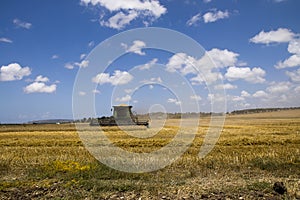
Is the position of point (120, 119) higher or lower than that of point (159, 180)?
higher

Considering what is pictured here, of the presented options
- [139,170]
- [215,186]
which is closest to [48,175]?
[139,170]

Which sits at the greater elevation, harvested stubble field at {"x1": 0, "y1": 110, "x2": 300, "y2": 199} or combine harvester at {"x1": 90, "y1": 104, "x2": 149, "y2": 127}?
combine harvester at {"x1": 90, "y1": 104, "x2": 149, "y2": 127}

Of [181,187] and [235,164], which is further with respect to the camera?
[235,164]

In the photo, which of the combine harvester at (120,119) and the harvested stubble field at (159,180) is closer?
the harvested stubble field at (159,180)

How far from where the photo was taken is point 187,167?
12969mm

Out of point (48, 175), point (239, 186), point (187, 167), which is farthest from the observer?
point (187, 167)

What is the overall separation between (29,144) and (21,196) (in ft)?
59.1

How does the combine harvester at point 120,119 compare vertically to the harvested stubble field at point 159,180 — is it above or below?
above

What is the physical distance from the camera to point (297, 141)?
82.7 feet

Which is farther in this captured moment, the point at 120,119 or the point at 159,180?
the point at 120,119

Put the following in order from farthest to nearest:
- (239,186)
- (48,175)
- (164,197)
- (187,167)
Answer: (187,167)
(48,175)
(239,186)
(164,197)

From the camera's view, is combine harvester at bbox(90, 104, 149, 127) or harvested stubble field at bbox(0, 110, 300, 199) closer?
harvested stubble field at bbox(0, 110, 300, 199)

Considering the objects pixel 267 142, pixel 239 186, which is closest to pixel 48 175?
pixel 239 186

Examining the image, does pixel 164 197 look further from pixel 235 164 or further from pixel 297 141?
pixel 297 141
